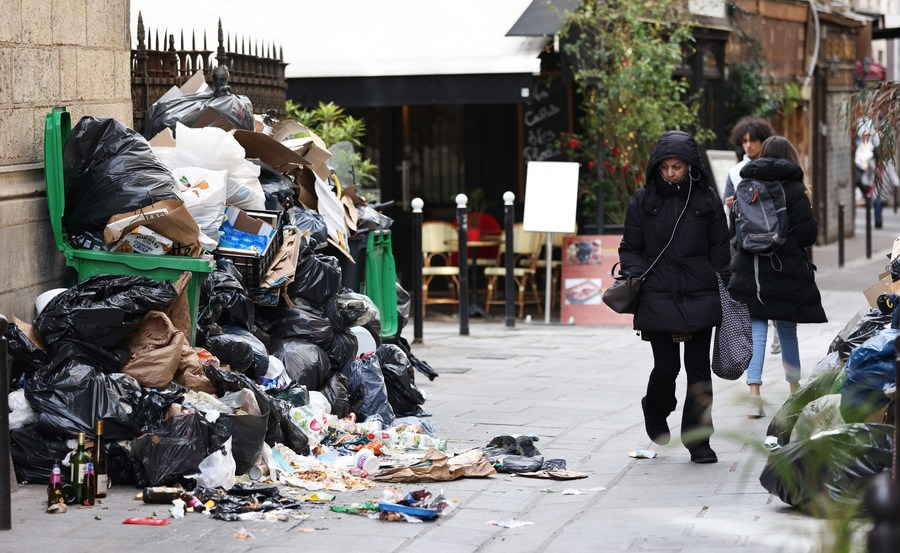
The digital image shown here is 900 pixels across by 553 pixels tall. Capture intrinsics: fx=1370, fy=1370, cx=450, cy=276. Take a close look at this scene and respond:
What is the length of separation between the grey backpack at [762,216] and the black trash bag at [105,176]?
11.3 feet

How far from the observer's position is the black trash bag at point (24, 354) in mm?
6406

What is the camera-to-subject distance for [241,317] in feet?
24.0

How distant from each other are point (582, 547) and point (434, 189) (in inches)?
448

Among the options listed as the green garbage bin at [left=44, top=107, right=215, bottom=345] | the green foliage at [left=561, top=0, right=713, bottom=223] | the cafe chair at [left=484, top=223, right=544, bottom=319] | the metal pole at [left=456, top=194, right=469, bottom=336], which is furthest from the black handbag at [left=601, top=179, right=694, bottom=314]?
the green foliage at [left=561, top=0, right=713, bottom=223]

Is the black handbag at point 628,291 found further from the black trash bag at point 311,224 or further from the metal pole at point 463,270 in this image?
the metal pole at point 463,270

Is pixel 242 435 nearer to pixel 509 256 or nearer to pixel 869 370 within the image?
pixel 869 370

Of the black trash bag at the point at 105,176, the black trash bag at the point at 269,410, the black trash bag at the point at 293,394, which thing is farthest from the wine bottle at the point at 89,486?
the black trash bag at the point at 105,176

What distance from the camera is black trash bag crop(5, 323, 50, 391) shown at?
21.0 ft

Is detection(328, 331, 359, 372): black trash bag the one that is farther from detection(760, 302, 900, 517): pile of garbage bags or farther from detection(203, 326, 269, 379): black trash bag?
detection(760, 302, 900, 517): pile of garbage bags

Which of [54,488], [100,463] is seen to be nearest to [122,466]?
[100,463]

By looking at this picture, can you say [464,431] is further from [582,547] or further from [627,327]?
[627,327]

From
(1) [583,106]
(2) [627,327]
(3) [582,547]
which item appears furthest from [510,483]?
(1) [583,106]

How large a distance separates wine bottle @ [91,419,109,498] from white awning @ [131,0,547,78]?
8325mm

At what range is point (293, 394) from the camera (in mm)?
7309
